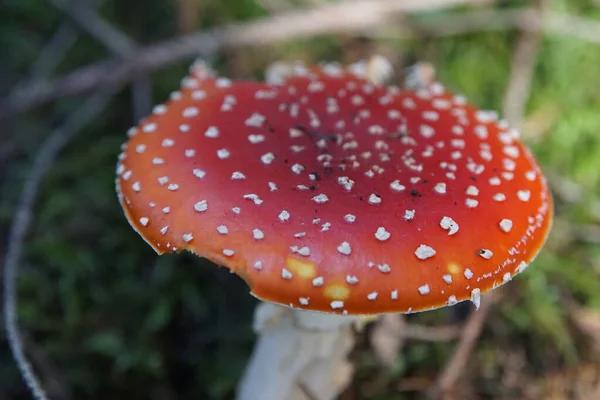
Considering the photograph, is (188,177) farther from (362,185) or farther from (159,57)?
(159,57)

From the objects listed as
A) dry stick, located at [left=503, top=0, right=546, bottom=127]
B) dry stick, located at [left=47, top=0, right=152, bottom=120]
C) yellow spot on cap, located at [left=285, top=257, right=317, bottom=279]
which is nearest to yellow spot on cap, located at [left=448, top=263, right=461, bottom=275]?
yellow spot on cap, located at [left=285, top=257, right=317, bottom=279]

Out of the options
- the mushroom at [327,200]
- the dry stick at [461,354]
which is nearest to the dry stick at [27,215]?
the mushroom at [327,200]

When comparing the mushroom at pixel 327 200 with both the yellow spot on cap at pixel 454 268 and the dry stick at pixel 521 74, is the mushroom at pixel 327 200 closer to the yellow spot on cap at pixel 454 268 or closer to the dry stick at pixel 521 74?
the yellow spot on cap at pixel 454 268

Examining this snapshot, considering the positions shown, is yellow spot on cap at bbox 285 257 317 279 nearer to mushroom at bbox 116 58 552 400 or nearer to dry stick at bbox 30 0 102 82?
mushroom at bbox 116 58 552 400

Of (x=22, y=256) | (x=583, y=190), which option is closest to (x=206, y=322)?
(x=22, y=256)

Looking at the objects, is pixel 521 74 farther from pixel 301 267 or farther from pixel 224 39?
pixel 301 267

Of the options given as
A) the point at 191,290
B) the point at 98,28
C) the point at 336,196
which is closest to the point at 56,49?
the point at 98,28

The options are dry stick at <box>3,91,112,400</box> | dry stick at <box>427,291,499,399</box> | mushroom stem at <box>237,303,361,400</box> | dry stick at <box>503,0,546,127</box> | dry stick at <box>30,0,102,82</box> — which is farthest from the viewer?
dry stick at <box>30,0,102,82</box>
